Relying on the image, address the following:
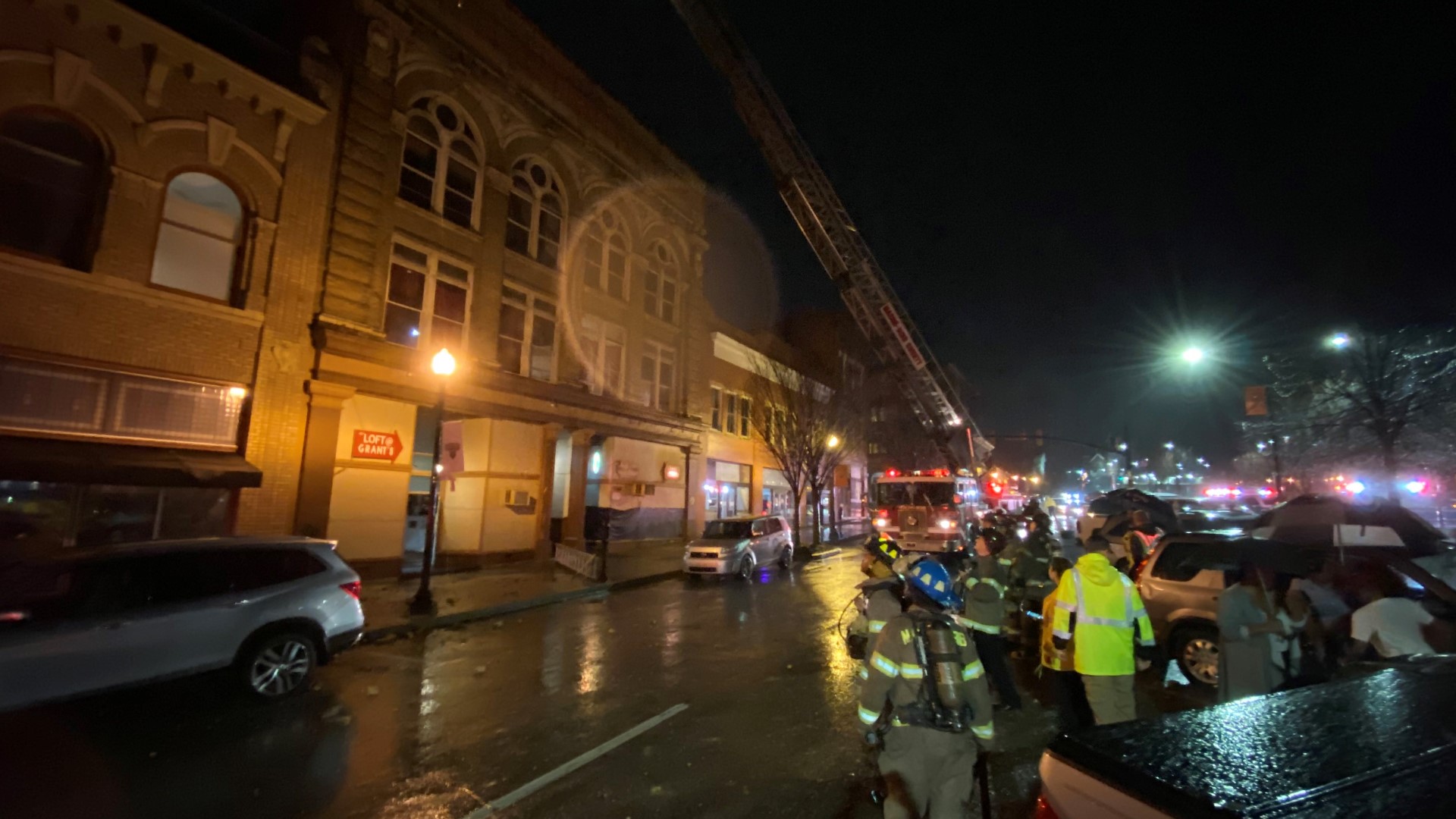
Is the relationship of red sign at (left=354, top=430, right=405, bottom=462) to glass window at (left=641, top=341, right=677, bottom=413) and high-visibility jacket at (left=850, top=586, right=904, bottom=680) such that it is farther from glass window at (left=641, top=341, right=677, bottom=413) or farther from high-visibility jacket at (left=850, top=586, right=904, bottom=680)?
high-visibility jacket at (left=850, top=586, right=904, bottom=680)

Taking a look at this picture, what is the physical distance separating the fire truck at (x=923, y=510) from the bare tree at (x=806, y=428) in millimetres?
4878

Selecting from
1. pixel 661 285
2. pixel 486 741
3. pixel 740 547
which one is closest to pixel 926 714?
pixel 486 741

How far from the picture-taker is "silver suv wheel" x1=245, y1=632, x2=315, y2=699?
273 inches

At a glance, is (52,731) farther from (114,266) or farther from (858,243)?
(858,243)

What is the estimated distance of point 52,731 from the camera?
6.10 meters

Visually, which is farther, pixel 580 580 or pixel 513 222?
pixel 513 222

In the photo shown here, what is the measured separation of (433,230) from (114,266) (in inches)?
273

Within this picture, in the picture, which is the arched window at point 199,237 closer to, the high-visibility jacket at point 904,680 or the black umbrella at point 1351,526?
the high-visibility jacket at point 904,680

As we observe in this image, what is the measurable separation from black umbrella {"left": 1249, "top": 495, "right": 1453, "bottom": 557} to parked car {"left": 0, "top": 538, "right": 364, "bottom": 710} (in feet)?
41.8

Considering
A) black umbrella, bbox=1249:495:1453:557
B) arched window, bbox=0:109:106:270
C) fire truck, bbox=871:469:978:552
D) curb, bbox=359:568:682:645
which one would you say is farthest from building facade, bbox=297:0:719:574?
black umbrella, bbox=1249:495:1453:557

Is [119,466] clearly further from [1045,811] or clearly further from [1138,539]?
[1138,539]

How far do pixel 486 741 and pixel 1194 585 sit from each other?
7914 millimetres

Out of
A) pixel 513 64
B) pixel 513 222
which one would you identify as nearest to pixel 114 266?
pixel 513 222

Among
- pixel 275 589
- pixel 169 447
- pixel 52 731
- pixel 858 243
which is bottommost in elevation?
pixel 52 731
